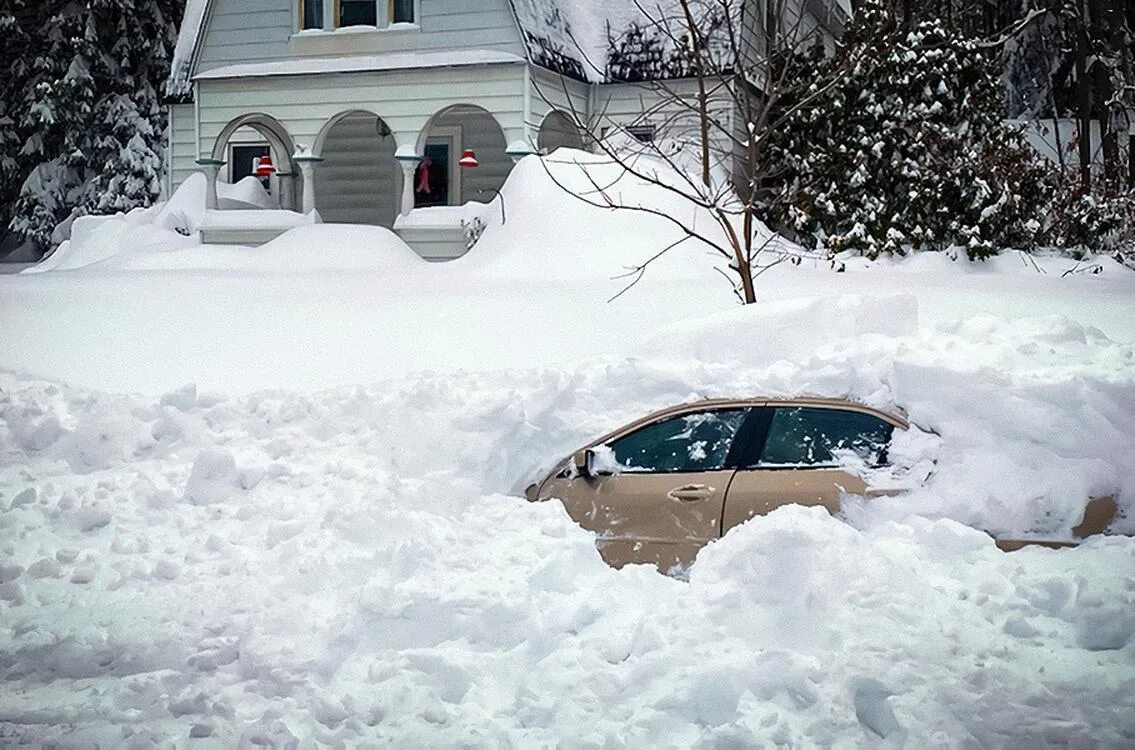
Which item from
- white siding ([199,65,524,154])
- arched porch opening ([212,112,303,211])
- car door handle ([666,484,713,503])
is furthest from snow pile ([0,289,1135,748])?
arched porch opening ([212,112,303,211])

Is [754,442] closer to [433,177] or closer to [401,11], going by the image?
[401,11]

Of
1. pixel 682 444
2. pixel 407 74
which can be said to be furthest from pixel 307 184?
pixel 682 444

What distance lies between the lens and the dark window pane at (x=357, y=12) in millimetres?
17906

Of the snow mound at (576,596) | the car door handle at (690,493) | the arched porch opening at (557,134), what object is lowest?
the snow mound at (576,596)

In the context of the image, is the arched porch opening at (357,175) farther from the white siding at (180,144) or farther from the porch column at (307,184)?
the porch column at (307,184)

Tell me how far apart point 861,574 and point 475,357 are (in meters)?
5.71

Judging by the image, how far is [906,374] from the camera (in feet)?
20.2

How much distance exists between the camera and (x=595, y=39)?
18.3m

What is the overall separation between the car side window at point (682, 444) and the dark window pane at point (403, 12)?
13.2 meters

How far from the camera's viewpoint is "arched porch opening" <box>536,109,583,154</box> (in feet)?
59.5

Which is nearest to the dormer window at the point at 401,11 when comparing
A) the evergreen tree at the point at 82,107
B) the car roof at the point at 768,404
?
the evergreen tree at the point at 82,107

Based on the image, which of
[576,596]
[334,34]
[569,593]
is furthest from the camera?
[334,34]

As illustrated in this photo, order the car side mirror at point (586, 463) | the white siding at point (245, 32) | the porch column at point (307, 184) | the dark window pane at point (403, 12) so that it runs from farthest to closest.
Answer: the white siding at point (245, 32), the dark window pane at point (403, 12), the porch column at point (307, 184), the car side mirror at point (586, 463)

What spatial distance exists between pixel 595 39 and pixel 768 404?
45.4ft
